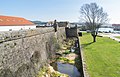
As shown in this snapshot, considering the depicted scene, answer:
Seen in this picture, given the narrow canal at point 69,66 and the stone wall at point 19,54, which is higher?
the stone wall at point 19,54

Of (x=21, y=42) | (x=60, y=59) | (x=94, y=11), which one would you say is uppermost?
(x=94, y=11)

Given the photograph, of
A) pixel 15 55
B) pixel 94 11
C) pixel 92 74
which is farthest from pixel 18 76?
pixel 94 11

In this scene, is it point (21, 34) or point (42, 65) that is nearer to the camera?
point (21, 34)

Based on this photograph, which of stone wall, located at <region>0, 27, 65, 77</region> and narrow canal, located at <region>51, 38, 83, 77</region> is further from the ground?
stone wall, located at <region>0, 27, 65, 77</region>

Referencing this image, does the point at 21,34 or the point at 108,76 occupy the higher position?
the point at 21,34

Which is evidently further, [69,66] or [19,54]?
[69,66]

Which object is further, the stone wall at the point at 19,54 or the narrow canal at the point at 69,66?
the narrow canal at the point at 69,66

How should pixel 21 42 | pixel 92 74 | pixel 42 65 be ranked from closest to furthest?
1. pixel 21 42
2. pixel 92 74
3. pixel 42 65

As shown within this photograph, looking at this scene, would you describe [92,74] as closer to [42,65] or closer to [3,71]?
[42,65]

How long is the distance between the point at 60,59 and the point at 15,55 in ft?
34.1

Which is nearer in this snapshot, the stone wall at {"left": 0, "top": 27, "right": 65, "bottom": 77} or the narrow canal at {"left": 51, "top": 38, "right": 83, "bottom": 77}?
the stone wall at {"left": 0, "top": 27, "right": 65, "bottom": 77}

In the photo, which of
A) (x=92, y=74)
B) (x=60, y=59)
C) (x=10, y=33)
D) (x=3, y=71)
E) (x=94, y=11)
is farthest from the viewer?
(x=94, y=11)

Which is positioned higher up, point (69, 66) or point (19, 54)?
point (19, 54)

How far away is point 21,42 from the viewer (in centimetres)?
1143
